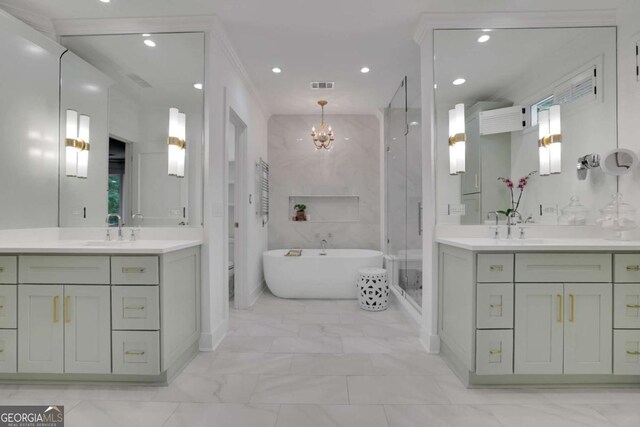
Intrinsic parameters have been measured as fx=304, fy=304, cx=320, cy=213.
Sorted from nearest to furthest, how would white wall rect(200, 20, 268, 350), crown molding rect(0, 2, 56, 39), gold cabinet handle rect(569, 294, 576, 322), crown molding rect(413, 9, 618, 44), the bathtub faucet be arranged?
gold cabinet handle rect(569, 294, 576, 322) → crown molding rect(0, 2, 56, 39) → crown molding rect(413, 9, 618, 44) → white wall rect(200, 20, 268, 350) → the bathtub faucet

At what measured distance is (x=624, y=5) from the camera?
224 cm

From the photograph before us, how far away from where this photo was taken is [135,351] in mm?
1883

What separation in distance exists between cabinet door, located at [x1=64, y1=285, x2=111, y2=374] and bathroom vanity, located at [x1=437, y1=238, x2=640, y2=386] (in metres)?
2.25

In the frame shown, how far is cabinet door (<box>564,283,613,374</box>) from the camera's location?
1.85 m

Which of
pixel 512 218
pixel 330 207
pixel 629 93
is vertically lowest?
pixel 512 218

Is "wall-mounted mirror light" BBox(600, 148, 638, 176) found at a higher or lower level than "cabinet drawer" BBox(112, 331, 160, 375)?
higher

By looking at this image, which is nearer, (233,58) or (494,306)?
(494,306)

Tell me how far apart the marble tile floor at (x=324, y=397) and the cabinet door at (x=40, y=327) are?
0.63 feet

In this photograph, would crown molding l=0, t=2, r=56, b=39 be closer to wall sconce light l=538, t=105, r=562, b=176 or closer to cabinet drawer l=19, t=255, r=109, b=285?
cabinet drawer l=19, t=255, r=109, b=285

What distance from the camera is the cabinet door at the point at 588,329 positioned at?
185 centimetres

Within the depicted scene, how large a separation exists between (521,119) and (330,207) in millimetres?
2826

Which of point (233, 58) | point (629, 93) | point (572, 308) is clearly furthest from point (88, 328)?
point (629, 93)

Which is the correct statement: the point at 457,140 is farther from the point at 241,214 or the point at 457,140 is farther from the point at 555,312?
the point at 241,214

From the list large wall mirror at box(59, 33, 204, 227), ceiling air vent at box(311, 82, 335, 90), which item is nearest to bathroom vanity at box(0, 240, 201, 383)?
large wall mirror at box(59, 33, 204, 227)
